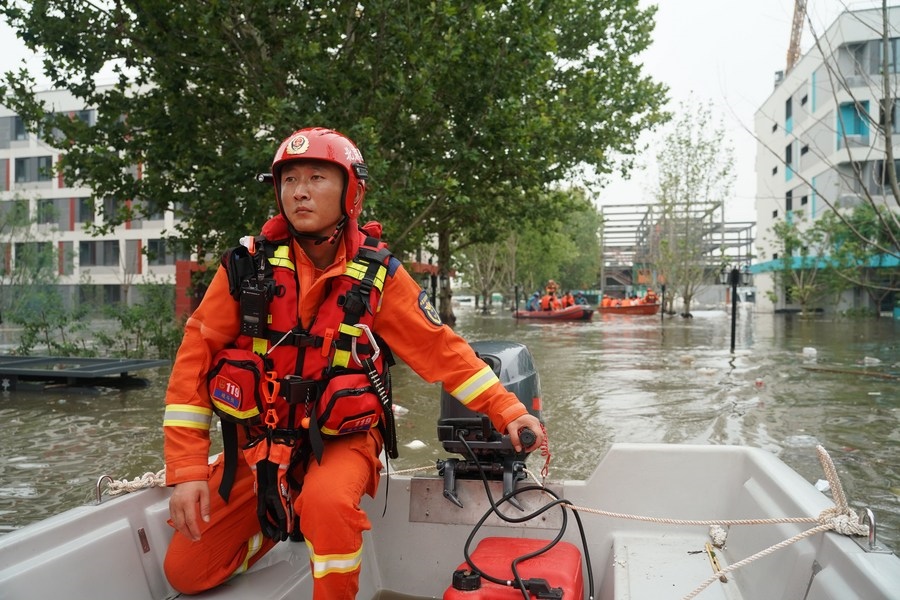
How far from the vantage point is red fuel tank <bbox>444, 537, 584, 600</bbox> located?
2514mm

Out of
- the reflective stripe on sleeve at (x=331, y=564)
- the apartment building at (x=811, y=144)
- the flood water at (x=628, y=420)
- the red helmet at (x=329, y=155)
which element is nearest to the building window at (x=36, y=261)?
the flood water at (x=628, y=420)

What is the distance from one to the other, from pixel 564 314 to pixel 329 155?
3061cm

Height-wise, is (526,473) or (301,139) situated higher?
(301,139)

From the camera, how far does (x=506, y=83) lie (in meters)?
12.9

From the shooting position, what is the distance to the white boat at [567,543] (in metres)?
2.29

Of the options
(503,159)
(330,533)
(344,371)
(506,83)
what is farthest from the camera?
(503,159)

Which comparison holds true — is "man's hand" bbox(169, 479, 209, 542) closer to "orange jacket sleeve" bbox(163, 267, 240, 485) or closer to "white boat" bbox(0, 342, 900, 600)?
"orange jacket sleeve" bbox(163, 267, 240, 485)

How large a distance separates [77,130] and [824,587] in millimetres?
15119

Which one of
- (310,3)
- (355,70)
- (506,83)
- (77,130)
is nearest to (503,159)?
(506,83)

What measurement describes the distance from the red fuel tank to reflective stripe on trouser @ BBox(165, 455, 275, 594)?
0.87 m

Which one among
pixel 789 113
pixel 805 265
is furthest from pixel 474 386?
pixel 789 113

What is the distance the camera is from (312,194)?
267 cm

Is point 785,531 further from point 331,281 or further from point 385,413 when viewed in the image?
point 331,281

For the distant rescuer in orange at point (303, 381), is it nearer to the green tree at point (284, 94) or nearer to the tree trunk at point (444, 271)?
the green tree at point (284, 94)
